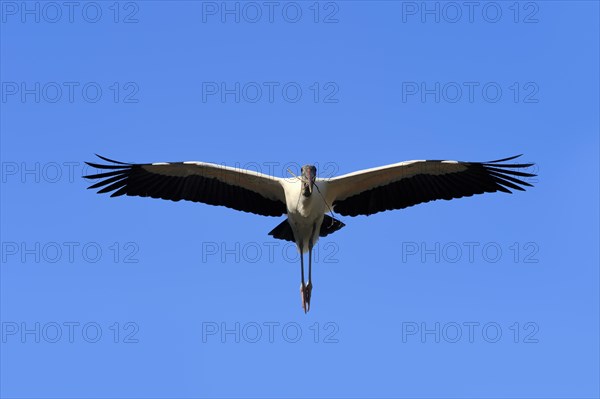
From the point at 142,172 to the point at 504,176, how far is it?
5760mm

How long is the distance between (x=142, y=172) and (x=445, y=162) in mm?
4828

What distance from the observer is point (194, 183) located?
32156 millimetres

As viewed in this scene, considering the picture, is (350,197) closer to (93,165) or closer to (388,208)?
(388,208)

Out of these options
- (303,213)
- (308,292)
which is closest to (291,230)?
(303,213)

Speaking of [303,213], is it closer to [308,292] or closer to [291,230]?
[291,230]

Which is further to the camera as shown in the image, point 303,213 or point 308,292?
point 308,292

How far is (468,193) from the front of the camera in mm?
31859

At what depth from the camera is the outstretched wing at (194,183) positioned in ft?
105

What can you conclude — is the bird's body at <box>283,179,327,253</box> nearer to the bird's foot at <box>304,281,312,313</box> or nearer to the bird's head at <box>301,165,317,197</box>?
the bird's head at <box>301,165,317,197</box>

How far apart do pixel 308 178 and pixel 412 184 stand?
1912mm

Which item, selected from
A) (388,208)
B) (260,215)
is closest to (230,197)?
(260,215)

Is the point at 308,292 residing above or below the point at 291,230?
below

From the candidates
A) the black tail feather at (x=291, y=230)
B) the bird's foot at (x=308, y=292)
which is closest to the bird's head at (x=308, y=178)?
the black tail feather at (x=291, y=230)

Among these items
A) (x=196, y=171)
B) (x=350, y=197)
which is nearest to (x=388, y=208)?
(x=350, y=197)
